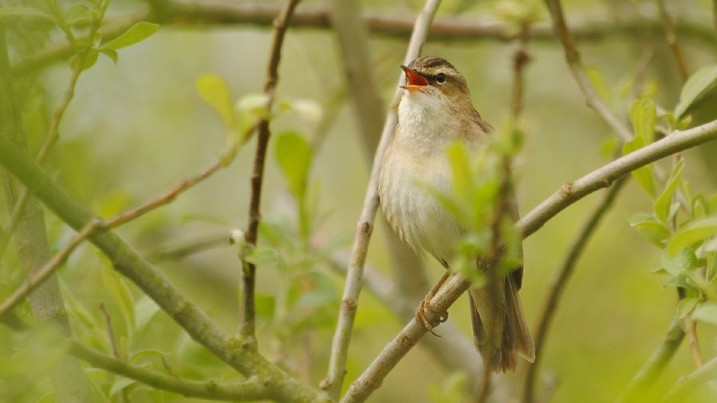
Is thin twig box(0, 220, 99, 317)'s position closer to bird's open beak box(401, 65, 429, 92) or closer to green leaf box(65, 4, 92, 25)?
green leaf box(65, 4, 92, 25)

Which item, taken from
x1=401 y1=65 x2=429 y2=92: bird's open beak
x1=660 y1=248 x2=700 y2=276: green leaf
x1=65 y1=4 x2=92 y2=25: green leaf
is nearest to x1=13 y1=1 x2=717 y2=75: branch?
x1=401 y1=65 x2=429 y2=92: bird's open beak

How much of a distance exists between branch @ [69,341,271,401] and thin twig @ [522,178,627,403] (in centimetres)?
152

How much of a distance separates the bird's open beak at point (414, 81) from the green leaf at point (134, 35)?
1.45 metres

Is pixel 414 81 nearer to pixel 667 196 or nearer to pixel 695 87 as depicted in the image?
pixel 695 87

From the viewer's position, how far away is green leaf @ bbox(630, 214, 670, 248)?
2.54 metres

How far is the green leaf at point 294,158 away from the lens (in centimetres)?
359

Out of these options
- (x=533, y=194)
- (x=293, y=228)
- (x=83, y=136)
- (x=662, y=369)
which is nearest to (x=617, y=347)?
(x=533, y=194)

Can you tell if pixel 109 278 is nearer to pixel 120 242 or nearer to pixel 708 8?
pixel 120 242

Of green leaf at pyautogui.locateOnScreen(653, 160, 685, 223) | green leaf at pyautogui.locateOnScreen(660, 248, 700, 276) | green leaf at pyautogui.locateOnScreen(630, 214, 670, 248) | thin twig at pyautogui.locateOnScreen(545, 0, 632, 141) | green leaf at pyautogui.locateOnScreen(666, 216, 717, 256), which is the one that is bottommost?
green leaf at pyautogui.locateOnScreen(666, 216, 717, 256)

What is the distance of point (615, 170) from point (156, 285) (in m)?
1.25

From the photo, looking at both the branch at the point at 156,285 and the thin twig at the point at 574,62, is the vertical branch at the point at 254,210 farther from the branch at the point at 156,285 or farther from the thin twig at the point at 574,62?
the thin twig at the point at 574,62

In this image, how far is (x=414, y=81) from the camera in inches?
158

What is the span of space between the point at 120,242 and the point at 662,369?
1.59 m

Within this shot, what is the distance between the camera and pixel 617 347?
5.59 meters
